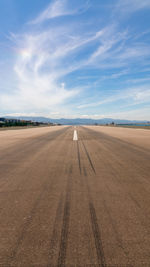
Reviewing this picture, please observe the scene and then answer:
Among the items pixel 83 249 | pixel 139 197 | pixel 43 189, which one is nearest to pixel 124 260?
pixel 83 249

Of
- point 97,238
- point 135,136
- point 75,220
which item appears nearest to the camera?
point 97,238

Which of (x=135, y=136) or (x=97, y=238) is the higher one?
(x=135, y=136)

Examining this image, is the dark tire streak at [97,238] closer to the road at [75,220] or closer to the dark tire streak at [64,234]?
the road at [75,220]

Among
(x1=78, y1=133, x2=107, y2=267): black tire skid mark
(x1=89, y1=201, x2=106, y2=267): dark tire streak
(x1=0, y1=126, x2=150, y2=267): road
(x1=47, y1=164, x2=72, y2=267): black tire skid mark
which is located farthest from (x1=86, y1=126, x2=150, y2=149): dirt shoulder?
(x1=47, y1=164, x2=72, y2=267): black tire skid mark

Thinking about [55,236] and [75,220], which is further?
[75,220]

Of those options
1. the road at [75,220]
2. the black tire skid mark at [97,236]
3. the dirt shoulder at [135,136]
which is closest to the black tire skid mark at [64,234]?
the road at [75,220]

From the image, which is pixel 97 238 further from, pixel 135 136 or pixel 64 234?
pixel 135 136

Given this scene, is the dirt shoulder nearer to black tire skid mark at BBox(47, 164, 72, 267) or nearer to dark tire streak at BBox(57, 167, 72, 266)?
dark tire streak at BBox(57, 167, 72, 266)

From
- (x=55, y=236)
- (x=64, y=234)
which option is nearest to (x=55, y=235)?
(x=55, y=236)

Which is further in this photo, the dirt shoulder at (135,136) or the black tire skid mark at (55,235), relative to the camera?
the dirt shoulder at (135,136)

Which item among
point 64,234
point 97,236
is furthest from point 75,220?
point 97,236

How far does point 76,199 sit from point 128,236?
1145 millimetres

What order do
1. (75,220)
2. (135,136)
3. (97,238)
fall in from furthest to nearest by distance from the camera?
(135,136), (75,220), (97,238)

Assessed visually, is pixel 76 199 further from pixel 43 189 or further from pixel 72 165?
pixel 72 165
